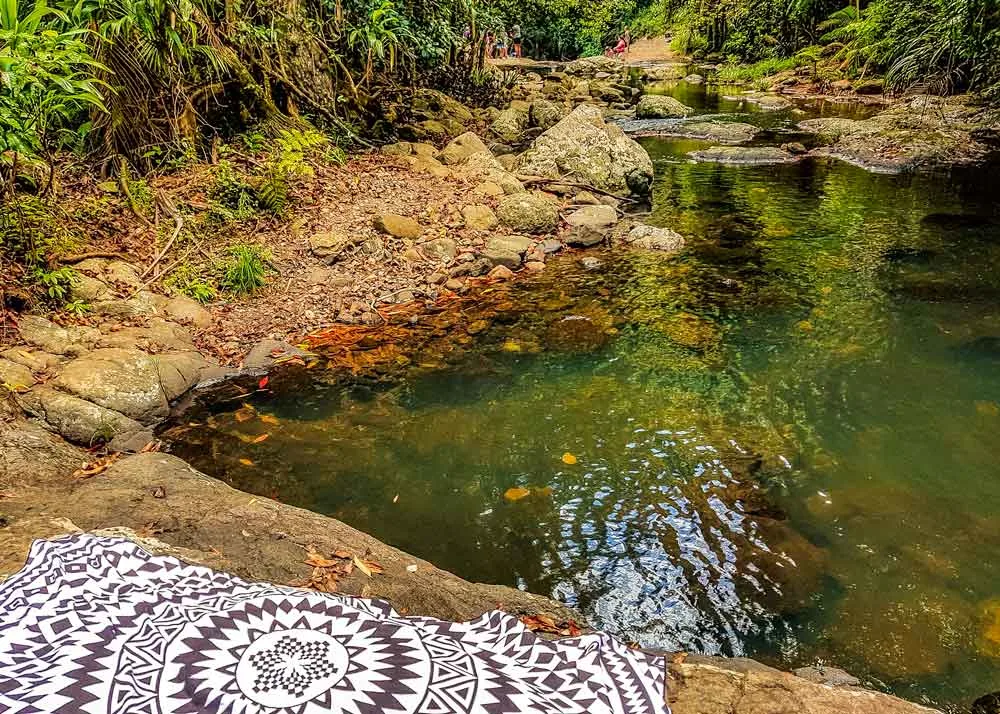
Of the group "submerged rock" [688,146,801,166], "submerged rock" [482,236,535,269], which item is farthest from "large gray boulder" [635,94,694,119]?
"submerged rock" [482,236,535,269]

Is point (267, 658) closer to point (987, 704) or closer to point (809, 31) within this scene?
point (987, 704)

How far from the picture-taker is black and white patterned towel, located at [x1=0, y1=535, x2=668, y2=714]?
1268 mm

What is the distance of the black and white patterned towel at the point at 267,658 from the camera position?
1268 millimetres

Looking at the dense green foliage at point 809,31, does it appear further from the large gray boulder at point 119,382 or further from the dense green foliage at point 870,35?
the large gray boulder at point 119,382

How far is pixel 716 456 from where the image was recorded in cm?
378

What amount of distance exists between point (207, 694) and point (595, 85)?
1995cm

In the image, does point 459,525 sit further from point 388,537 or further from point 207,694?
point 207,694

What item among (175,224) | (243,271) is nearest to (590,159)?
(243,271)

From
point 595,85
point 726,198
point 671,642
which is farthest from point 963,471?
point 595,85

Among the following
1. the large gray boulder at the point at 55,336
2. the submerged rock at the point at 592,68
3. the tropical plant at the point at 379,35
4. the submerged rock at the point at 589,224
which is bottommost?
the submerged rock at the point at 592,68

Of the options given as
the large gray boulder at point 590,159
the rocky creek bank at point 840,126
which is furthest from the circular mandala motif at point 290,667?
the rocky creek bank at point 840,126

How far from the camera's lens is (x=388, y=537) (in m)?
3.27

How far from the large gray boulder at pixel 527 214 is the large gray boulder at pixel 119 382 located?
166 inches

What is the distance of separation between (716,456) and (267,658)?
295 cm
